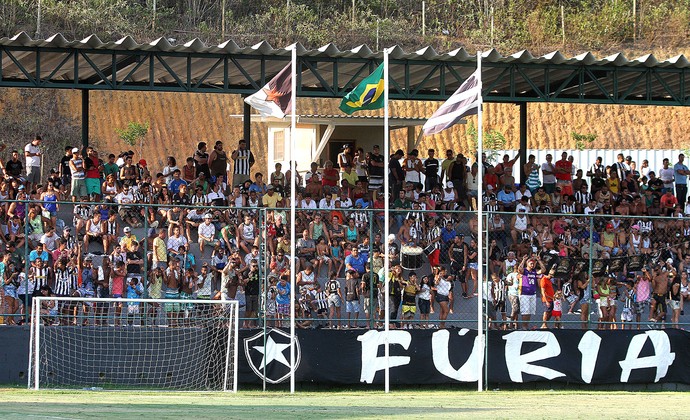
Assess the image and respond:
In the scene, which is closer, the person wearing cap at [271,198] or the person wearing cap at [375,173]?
the person wearing cap at [271,198]

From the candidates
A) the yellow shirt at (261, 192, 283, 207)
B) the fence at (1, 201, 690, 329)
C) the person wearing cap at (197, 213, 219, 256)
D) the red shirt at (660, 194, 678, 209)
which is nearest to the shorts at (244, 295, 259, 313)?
the fence at (1, 201, 690, 329)

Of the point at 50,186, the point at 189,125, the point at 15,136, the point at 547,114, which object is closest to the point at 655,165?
the point at 547,114

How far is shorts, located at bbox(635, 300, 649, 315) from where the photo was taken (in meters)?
20.3

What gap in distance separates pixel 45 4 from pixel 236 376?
41.4m

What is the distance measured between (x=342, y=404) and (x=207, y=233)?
233 inches

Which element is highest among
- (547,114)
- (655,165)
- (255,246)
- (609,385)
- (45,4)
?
(45,4)

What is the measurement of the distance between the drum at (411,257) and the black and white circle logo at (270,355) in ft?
9.00

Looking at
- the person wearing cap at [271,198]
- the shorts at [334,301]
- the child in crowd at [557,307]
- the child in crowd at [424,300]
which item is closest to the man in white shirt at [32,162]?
the person wearing cap at [271,198]

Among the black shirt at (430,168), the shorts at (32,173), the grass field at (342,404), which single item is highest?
the black shirt at (430,168)

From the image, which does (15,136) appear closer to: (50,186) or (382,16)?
(382,16)

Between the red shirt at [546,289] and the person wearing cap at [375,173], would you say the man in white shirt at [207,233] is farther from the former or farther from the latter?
the person wearing cap at [375,173]

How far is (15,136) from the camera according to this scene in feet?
162

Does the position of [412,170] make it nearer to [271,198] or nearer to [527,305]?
[271,198]

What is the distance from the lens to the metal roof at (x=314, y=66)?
75.6 feet
